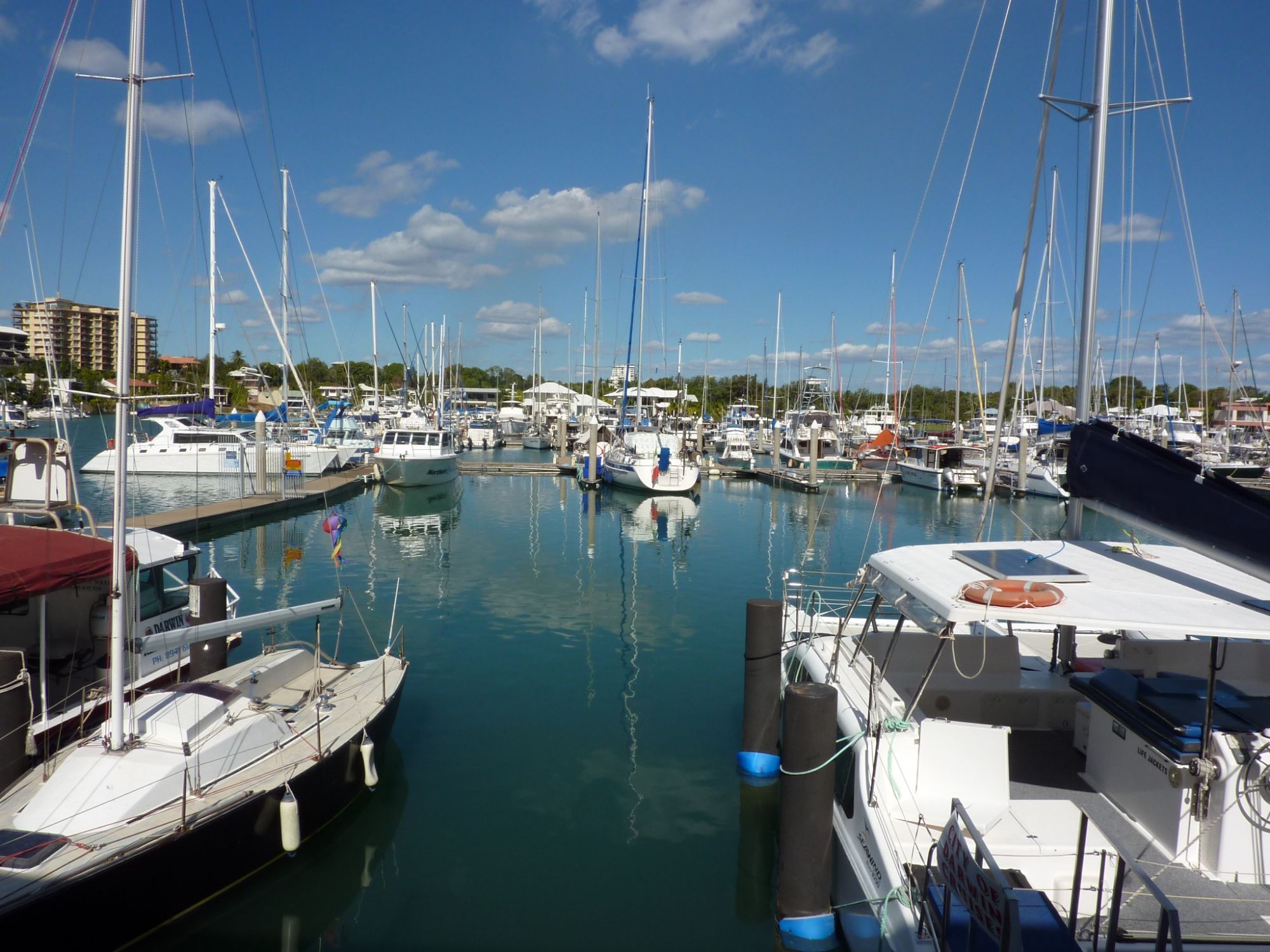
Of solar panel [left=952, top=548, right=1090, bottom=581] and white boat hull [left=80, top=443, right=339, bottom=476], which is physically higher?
solar panel [left=952, top=548, right=1090, bottom=581]

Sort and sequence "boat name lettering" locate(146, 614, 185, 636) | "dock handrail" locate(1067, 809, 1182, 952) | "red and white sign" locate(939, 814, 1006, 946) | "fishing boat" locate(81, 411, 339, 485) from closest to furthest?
"dock handrail" locate(1067, 809, 1182, 952)
"red and white sign" locate(939, 814, 1006, 946)
"boat name lettering" locate(146, 614, 185, 636)
"fishing boat" locate(81, 411, 339, 485)

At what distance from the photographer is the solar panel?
21.9 feet

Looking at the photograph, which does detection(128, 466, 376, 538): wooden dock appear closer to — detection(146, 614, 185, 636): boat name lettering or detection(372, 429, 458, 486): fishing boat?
detection(372, 429, 458, 486): fishing boat

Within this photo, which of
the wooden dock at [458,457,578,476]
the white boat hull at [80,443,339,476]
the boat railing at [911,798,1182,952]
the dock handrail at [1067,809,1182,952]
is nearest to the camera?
the dock handrail at [1067,809,1182,952]

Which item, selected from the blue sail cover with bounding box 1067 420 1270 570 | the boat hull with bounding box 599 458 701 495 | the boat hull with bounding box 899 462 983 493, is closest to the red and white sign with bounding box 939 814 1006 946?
the blue sail cover with bounding box 1067 420 1270 570

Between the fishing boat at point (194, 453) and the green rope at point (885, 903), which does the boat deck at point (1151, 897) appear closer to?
the green rope at point (885, 903)

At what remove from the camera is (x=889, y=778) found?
6699 millimetres

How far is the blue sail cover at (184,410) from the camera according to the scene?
35.9 m

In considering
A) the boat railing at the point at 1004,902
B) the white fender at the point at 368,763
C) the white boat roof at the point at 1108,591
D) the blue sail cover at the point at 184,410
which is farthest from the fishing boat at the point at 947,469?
the boat railing at the point at 1004,902

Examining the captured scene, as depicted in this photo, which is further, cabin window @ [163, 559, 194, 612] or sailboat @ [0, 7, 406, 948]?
cabin window @ [163, 559, 194, 612]

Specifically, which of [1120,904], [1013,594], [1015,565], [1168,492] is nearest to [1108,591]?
[1015,565]

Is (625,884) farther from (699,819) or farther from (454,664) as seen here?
(454,664)

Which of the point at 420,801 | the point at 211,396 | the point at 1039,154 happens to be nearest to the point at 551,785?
the point at 420,801

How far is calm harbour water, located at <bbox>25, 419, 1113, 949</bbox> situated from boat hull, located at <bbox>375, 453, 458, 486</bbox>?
33.2 feet
